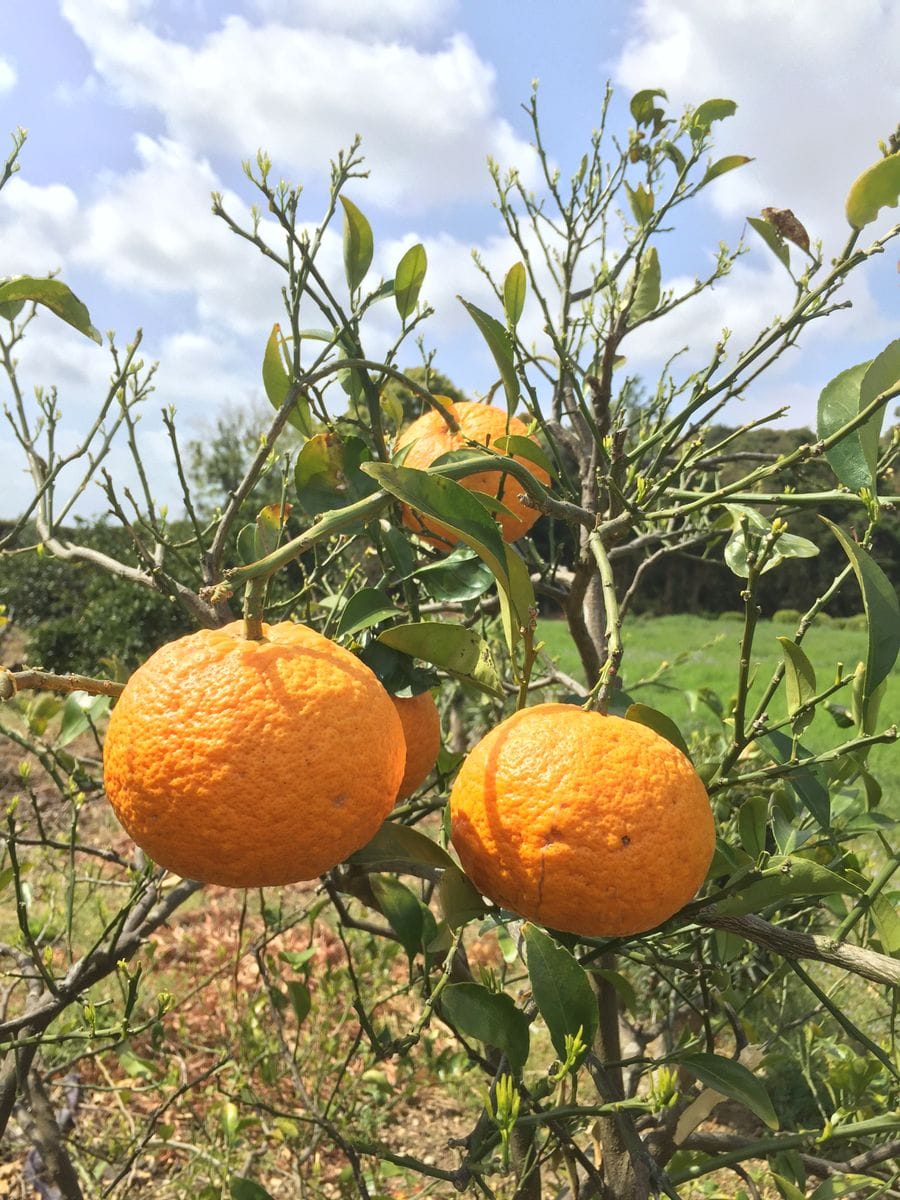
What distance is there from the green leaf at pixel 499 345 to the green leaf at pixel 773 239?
0.57m

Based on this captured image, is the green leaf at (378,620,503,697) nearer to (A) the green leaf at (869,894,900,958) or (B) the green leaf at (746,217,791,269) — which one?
(A) the green leaf at (869,894,900,958)

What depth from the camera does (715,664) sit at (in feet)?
39.7

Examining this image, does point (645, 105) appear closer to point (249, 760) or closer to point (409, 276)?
point (409, 276)

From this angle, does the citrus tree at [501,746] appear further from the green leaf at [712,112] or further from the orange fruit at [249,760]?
the green leaf at [712,112]

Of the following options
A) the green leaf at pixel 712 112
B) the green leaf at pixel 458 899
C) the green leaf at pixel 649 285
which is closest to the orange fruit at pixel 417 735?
the green leaf at pixel 458 899

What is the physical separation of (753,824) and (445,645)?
0.42 metres

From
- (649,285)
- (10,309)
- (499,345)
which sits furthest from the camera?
(649,285)

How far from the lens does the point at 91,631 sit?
8141 mm

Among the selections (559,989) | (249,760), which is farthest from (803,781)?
(249,760)

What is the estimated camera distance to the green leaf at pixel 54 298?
804 millimetres

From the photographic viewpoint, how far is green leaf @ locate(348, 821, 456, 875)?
76 centimetres

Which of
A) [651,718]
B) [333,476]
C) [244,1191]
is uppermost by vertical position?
[333,476]

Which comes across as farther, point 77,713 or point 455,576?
point 77,713

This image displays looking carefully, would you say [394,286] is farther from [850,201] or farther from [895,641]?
[895,641]
